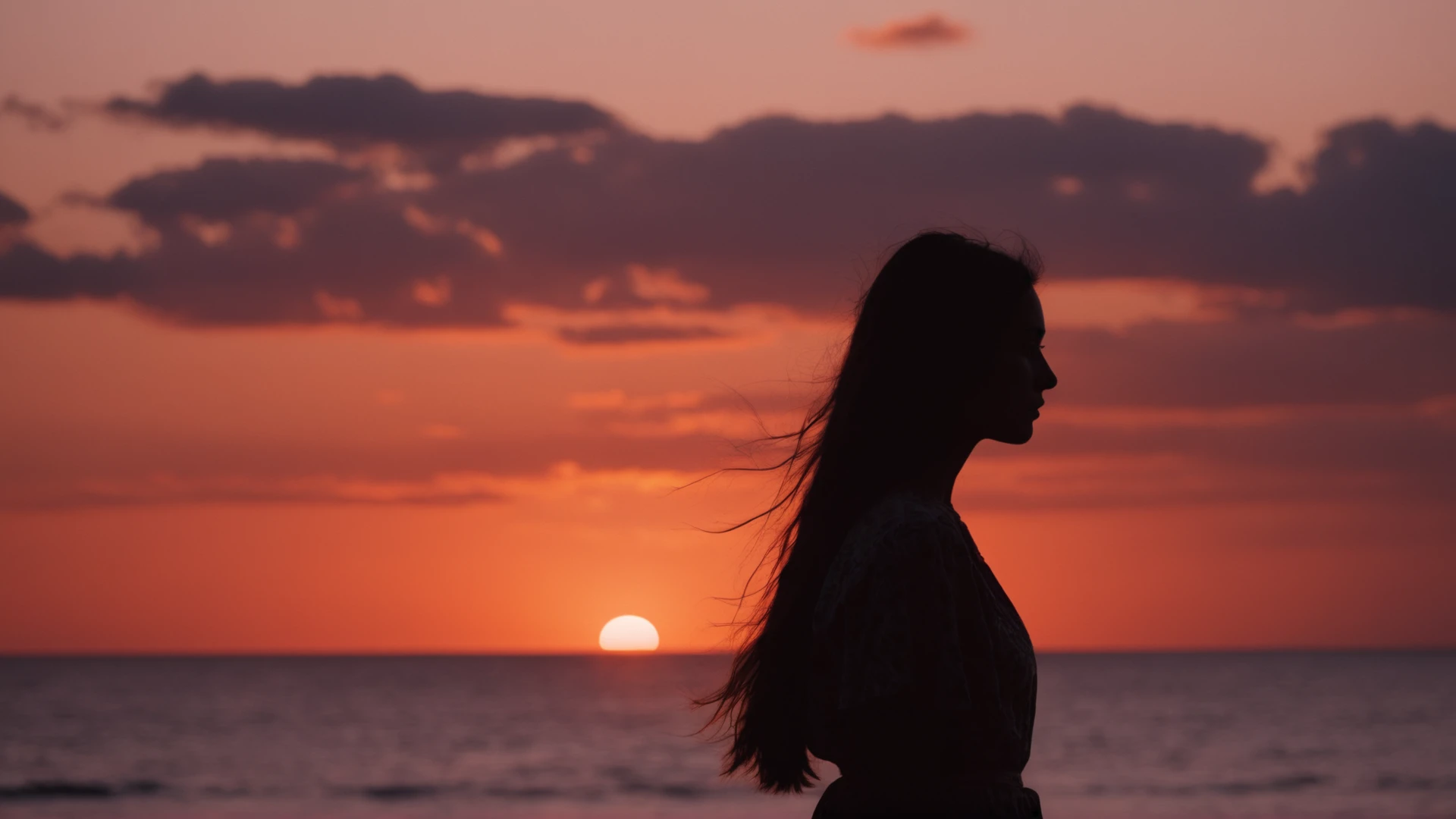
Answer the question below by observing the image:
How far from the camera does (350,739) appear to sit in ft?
155

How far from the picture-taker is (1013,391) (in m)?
2.86

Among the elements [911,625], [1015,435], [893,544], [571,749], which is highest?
[1015,435]

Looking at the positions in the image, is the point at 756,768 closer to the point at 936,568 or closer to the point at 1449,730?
the point at 936,568

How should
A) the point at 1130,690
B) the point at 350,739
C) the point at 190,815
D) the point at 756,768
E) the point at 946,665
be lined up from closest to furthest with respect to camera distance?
the point at 946,665, the point at 756,768, the point at 190,815, the point at 350,739, the point at 1130,690

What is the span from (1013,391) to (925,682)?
576mm

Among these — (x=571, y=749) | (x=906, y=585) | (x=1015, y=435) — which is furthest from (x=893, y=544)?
(x=571, y=749)

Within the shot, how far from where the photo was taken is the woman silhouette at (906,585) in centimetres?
260

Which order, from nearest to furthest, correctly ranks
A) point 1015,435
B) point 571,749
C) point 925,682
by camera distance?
point 925,682, point 1015,435, point 571,749

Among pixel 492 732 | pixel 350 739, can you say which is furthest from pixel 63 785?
pixel 492 732

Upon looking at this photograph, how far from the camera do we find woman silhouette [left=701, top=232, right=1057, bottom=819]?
2.60 m

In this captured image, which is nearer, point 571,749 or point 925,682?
point 925,682

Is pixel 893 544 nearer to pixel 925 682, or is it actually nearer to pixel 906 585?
pixel 906 585

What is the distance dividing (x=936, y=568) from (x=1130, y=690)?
75019 millimetres

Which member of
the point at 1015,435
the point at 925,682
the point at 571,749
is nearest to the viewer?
the point at 925,682
